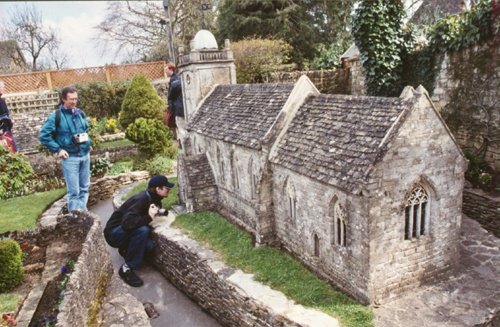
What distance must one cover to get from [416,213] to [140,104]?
60.1 ft

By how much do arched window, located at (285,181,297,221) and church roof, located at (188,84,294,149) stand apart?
A: 5.37 feet

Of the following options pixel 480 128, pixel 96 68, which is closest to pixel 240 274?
pixel 480 128

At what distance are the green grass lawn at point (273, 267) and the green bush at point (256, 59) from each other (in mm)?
11304

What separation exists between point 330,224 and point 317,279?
1767mm

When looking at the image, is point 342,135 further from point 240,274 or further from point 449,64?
point 449,64

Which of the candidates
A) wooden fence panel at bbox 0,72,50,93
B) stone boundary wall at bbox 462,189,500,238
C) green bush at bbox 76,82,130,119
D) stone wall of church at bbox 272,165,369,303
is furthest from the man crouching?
wooden fence panel at bbox 0,72,50,93

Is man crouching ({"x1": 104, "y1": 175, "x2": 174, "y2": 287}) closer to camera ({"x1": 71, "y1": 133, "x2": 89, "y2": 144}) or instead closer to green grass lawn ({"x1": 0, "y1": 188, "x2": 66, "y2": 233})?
camera ({"x1": 71, "y1": 133, "x2": 89, "y2": 144})

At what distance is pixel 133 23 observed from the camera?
38.7 metres

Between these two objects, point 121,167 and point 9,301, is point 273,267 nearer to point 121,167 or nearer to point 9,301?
point 9,301

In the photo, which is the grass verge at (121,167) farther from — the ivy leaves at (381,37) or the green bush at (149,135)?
the ivy leaves at (381,37)

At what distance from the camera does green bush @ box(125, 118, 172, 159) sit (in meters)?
21.3

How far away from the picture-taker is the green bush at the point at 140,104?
23562mm

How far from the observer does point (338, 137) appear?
10047mm

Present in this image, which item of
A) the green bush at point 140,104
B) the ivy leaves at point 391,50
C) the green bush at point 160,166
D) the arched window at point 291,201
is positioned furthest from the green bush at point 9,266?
the ivy leaves at point 391,50
